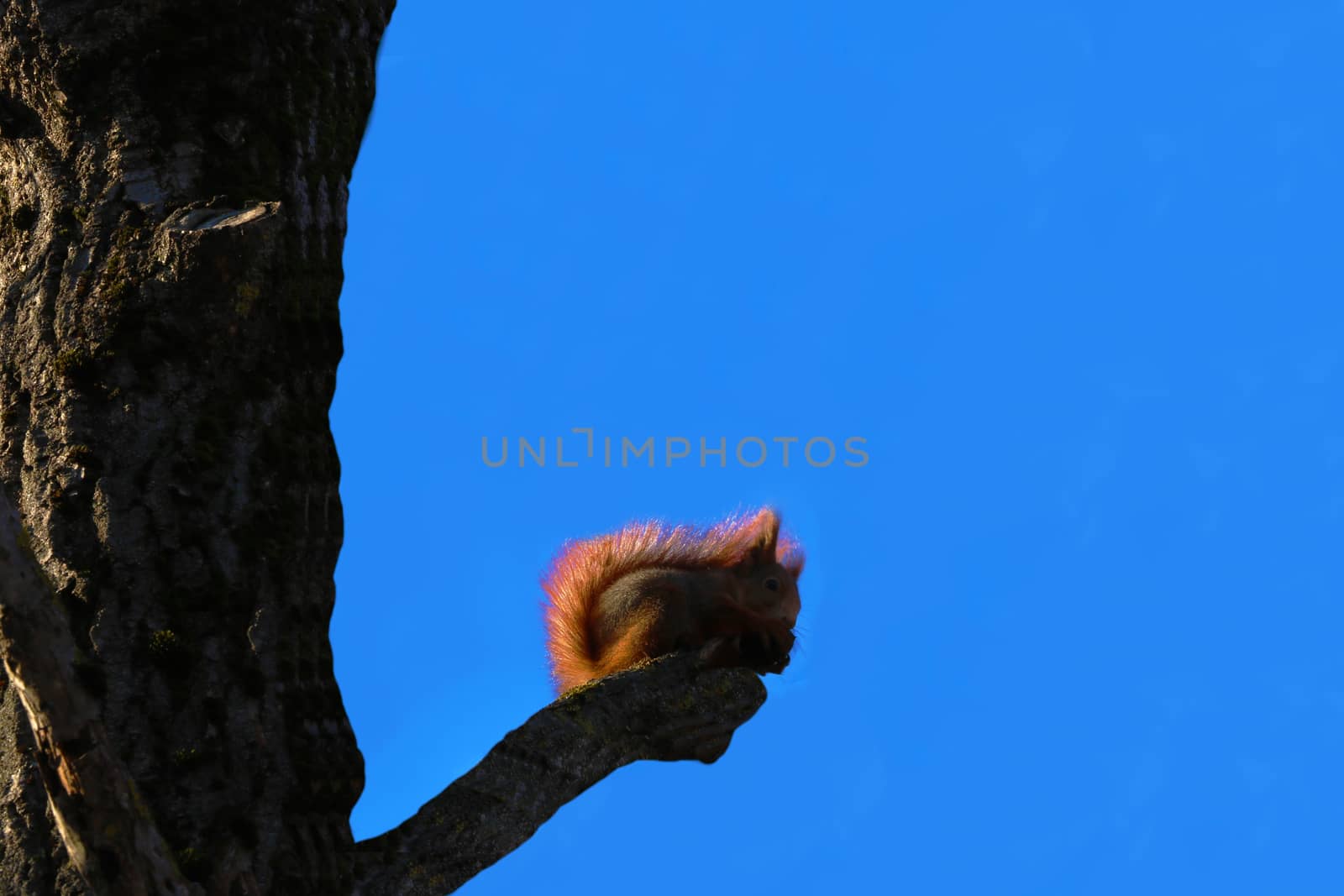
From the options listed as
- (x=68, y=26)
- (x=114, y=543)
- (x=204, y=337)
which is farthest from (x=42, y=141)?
(x=114, y=543)

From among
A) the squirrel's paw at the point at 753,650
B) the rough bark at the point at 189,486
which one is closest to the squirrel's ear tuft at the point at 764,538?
the squirrel's paw at the point at 753,650

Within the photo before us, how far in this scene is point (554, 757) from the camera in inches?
135

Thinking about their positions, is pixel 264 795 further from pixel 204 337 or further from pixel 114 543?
pixel 204 337

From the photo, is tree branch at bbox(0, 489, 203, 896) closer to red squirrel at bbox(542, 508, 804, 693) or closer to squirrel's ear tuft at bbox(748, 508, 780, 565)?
red squirrel at bbox(542, 508, 804, 693)

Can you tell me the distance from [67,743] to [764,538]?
10.9 ft

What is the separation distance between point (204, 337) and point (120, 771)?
43.0 inches

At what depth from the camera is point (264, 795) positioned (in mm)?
2994

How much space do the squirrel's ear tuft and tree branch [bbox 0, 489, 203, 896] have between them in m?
3.16

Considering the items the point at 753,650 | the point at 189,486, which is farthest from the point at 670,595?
the point at 189,486

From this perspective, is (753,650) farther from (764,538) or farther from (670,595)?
(764,538)

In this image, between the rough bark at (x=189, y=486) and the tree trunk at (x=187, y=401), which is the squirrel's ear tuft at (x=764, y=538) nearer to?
the rough bark at (x=189, y=486)

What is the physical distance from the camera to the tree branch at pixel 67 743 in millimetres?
2500

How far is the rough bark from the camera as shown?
284cm

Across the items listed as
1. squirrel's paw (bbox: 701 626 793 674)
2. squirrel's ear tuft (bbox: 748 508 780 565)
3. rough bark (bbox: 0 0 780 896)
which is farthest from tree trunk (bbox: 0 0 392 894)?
squirrel's ear tuft (bbox: 748 508 780 565)
